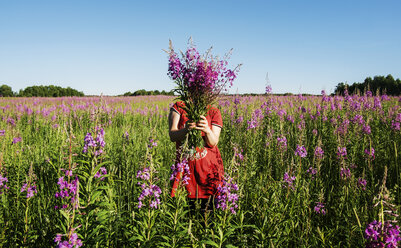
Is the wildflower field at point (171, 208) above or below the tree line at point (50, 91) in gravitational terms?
below

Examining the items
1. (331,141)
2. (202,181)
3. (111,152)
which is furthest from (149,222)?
(331,141)

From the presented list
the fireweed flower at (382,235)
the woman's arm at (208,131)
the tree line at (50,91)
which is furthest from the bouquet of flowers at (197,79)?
the tree line at (50,91)

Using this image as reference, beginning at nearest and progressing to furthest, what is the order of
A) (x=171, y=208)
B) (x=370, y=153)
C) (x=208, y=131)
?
1. (x=208, y=131)
2. (x=171, y=208)
3. (x=370, y=153)

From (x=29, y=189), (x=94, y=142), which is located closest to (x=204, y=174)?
(x=94, y=142)

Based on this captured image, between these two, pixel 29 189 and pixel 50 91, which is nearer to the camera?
pixel 29 189

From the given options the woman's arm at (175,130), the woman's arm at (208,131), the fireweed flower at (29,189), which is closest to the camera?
the fireweed flower at (29,189)

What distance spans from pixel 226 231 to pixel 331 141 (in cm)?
448

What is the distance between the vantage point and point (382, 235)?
1.25 meters

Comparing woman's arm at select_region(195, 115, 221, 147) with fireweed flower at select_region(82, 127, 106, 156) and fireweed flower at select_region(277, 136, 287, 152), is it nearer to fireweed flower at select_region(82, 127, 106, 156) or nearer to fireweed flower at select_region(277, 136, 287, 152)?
fireweed flower at select_region(82, 127, 106, 156)

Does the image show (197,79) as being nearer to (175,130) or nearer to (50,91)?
(175,130)

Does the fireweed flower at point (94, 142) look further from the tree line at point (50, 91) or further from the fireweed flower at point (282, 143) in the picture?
the tree line at point (50, 91)

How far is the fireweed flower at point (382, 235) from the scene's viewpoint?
3.98ft

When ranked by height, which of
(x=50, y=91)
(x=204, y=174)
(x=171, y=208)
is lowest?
(x=171, y=208)

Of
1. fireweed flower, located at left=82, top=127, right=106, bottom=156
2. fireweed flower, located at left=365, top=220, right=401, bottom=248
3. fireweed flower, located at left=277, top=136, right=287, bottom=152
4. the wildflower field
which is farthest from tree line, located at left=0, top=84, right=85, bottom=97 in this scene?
fireweed flower, located at left=365, top=220, right=401, bottom=248
